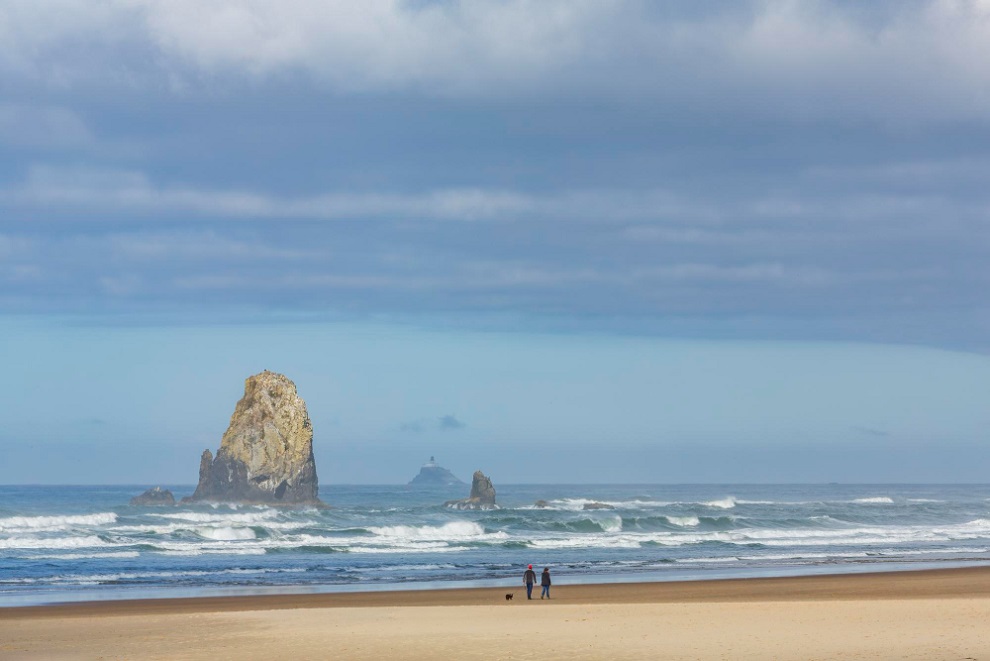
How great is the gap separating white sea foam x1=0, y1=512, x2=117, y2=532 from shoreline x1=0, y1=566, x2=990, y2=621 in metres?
38.9

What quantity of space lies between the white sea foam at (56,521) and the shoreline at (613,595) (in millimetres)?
38943

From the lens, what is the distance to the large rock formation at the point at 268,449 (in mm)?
87125

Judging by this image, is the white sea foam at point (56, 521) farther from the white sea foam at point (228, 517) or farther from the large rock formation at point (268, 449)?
the large rock formation at point (268, 449)

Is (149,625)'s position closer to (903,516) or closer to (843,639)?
(843,639)

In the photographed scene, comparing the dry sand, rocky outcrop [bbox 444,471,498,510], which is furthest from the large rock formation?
the dry sand

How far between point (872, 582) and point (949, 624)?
12.0 m

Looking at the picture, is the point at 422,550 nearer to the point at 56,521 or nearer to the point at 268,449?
the point at 56,521

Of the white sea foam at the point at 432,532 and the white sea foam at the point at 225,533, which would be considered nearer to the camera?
the white sea foam at the point at 225,533

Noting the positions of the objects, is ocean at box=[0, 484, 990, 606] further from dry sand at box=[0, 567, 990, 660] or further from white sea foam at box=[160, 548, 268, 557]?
dry sand at box=[0, 567, 990, 660]

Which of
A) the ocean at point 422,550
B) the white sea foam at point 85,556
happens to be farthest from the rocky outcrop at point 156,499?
the white sea foam at point 85,556

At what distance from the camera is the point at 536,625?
2314cm

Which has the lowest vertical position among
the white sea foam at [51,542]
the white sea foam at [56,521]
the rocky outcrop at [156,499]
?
the white sea foam at [51,542]

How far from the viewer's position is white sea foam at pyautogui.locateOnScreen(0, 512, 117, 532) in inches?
2566

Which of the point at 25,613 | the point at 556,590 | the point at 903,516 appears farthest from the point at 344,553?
the point at 903,516
